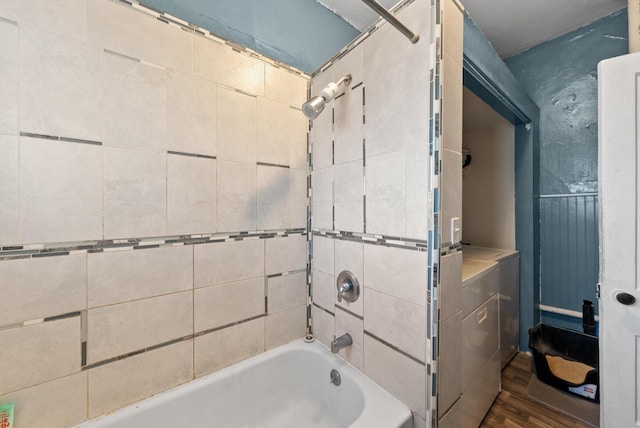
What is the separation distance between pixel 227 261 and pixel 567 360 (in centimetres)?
242

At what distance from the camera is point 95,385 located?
920mm

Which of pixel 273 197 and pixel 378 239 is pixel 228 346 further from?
pixel 378 239

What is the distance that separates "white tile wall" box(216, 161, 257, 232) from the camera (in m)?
1.19

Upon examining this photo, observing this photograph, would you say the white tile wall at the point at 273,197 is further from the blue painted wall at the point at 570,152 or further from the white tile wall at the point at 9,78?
the blue painted wall at the point at 570,152

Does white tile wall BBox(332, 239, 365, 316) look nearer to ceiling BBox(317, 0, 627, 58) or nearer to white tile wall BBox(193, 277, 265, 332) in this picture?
white tile wall BBox(193, 277, 265, 332)

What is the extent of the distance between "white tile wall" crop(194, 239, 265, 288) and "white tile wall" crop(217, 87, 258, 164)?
0.43 meters

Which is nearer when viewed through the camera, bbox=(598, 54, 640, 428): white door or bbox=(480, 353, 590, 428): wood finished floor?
bbox=(598, 54, 640, 428): white door

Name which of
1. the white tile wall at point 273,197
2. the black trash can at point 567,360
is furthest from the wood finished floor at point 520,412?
the white tile wall at point 273,197

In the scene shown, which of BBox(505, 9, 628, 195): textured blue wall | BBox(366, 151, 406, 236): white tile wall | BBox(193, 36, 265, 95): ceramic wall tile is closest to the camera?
BBox(366, 151, 406, 236): white tile wall

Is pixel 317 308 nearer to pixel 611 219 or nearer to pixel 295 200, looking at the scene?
pixel 295 200

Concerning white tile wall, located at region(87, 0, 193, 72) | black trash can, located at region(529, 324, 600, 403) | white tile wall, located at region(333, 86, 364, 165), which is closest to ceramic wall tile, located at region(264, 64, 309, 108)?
white tile wall, located at region(333, 86, 364, 165)

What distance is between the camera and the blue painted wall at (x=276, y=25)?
1165mm

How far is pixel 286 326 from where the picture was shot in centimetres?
144

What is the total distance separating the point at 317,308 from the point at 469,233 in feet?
5.76
